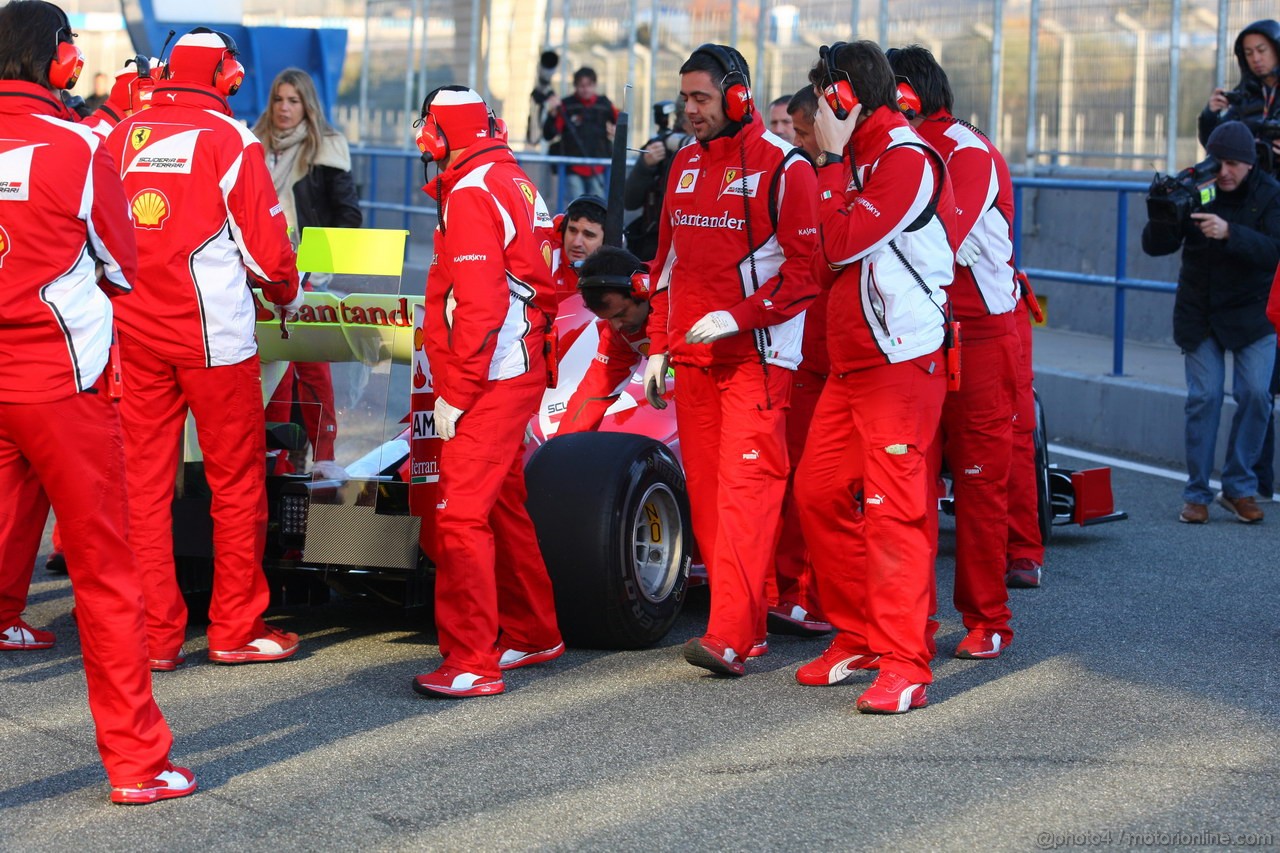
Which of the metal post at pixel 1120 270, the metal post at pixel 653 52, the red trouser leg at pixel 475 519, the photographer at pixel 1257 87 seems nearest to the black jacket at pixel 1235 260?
the photographer at pixel 1257 87

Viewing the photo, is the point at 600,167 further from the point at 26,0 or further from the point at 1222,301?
the point at 26,0

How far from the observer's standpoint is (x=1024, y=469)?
6.58 m

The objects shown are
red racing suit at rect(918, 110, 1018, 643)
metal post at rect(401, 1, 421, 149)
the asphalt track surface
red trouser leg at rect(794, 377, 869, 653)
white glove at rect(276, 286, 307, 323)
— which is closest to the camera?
the asphalt track surface

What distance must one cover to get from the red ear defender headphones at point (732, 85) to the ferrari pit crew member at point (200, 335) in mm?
1500

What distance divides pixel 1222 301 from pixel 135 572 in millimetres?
5762

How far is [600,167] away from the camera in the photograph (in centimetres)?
1697

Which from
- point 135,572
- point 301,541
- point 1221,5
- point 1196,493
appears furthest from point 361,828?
point 1221,5

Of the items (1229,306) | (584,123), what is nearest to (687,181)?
(1229,306)

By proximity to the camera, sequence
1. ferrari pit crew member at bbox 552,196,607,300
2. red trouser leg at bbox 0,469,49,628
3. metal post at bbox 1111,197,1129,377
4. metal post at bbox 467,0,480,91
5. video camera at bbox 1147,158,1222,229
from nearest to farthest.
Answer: red trouser leg at bbox 0,469,49,628 < ferrari pit crew member at bbox 552,196,607,300 < video camera at bbox 1147,158,1222,229 < metal post at bbox 1111,197,1129,377 < metal post at bbox 467,0,480,91

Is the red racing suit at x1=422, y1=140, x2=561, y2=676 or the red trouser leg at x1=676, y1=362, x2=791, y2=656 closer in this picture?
the red racing suit at x1=422, y1=140, x2=561, y2=676

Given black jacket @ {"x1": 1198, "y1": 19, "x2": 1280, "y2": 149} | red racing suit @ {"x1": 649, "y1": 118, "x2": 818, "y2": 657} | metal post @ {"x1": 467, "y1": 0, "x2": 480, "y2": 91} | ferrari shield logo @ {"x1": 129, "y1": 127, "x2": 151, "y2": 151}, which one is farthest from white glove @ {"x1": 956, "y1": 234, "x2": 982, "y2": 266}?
metal post @ {"x1": 467, "y1": 0, "x2": 480, "y2": 91}

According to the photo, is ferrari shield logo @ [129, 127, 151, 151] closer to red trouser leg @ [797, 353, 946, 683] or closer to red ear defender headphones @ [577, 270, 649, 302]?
red ear defender headphones @ [577, 270, 649, 302]

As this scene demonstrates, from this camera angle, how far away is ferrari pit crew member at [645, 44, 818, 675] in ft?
19.0

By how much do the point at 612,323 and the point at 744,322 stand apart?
3.05 feet
